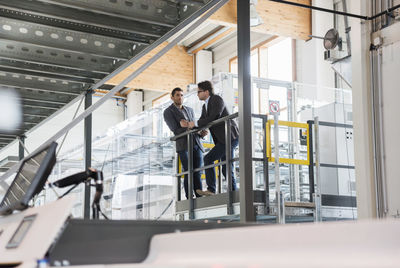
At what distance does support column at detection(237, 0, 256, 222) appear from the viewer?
18.5 ft

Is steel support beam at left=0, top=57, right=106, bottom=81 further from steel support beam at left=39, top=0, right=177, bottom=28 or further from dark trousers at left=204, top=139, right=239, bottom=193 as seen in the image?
dark trousers at left=204, top=139, right=239, bottom=193

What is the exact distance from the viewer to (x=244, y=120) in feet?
19.0

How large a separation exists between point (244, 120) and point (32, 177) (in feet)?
10.6

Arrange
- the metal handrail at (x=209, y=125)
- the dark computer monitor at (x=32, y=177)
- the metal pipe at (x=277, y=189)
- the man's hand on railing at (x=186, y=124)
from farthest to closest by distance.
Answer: the man's hand on railing at (x=186, y=124), the metal pipe at (x=277, y=189), the metal handrail at (x=209, y=125), the dark computer monitor at (x=32, y=177)

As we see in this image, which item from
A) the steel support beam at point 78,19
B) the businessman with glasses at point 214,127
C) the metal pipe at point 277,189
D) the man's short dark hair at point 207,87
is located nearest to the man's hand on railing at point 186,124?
the businessman with glasses at point 214,127

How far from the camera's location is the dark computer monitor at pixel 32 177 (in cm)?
251

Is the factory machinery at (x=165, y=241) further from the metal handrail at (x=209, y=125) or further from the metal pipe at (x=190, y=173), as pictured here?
the metal pipe at (x=190, y=173)

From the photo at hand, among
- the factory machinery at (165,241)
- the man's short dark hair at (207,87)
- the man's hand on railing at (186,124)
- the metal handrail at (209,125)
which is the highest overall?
the man's short dark hair at (207,87)

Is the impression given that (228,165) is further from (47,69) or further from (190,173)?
(47,69)

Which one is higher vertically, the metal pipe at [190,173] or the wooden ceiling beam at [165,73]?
the wooden ceiling beam at [165,73]

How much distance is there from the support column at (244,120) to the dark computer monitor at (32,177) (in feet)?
9.18

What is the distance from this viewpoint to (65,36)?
6.12m

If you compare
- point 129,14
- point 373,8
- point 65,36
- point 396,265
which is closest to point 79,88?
point 65,36

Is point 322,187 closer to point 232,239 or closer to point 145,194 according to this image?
point 145,194
